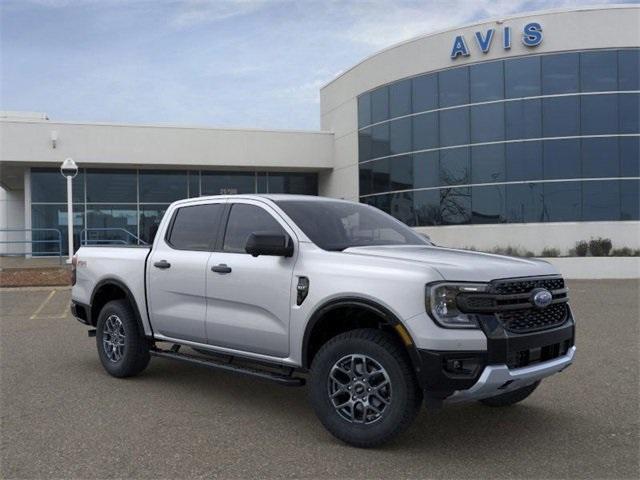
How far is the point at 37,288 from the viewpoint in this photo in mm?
15945

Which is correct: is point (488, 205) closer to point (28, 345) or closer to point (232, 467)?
point (28, 345)

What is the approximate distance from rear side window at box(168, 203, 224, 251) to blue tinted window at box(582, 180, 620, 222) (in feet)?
65.4

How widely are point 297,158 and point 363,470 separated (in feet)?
90.9

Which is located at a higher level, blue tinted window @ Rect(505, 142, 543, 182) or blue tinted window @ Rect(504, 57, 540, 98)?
blue tinted window @ Rect(504, 57, 540, 98)

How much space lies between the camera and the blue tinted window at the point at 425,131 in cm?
2602

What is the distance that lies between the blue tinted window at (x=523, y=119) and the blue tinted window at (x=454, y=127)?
1617 mm

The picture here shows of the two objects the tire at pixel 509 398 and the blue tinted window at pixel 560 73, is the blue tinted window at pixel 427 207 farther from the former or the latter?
the tire at pixel 509 398

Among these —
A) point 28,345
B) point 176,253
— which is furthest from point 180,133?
point 176,253

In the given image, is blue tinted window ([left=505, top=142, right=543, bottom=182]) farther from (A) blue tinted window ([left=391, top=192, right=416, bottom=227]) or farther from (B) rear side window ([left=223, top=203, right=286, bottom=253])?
(B) rear side window ([left=223, top=203, right=286, bottom=253])

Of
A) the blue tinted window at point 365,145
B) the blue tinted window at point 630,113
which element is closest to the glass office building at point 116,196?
the blue tinted window at point 365,145

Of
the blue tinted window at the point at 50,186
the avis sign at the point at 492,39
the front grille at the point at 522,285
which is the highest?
the avis sign at the point at 492,39

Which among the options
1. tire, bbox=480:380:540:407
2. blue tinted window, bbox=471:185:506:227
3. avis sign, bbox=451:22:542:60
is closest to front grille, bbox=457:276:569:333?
tire, bbox=480:380:540:407

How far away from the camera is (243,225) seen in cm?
583

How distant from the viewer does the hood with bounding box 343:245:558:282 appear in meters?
4.35
